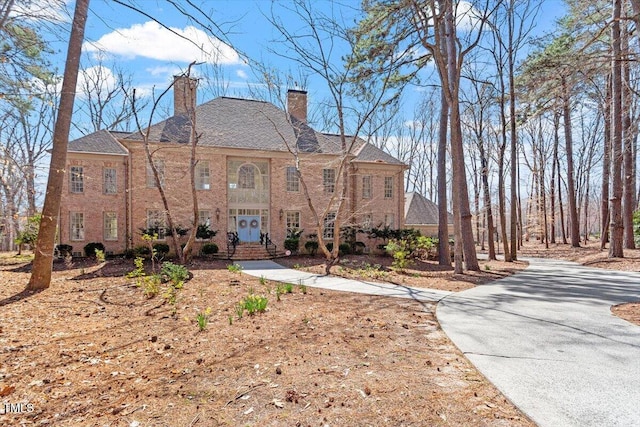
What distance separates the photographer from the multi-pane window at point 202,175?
1736 centimetres

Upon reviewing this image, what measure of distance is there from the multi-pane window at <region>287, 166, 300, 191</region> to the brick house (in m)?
0.05

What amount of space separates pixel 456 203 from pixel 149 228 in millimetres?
13792

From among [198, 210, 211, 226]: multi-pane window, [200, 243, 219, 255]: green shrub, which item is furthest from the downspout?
[200, 243, 219, 255]: green shrub

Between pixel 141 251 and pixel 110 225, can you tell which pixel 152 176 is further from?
pixel 141 251

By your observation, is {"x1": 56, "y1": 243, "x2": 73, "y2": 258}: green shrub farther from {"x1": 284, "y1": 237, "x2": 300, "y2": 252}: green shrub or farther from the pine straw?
the pine straw

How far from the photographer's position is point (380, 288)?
864cm

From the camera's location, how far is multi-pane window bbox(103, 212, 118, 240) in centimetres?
1664

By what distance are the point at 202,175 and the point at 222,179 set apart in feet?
3.29

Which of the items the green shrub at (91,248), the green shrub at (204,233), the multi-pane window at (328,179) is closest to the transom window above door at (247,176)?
the green shrub at (204,233)

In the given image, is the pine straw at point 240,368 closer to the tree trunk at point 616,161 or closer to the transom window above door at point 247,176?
the tree trunk at point 616,161

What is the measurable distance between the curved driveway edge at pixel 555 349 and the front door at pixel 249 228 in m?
12.6

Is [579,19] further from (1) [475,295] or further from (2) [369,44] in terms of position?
(1) [475,295]

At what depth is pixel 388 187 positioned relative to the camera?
20359 millimetres

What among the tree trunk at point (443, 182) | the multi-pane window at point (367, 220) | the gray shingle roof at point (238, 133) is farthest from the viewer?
the multi-pane window at point (367, 220)
